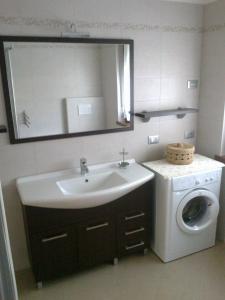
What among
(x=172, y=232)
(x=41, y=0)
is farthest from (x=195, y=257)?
(x=41, y=0)

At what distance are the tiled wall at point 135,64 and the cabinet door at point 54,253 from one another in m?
0.39

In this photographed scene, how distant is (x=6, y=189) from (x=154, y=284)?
4.82 feet

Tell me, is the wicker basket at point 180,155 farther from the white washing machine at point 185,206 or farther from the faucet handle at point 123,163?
the faucet handle at point 123,163

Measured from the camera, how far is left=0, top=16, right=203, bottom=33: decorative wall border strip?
1.93 m

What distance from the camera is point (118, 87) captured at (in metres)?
2.39

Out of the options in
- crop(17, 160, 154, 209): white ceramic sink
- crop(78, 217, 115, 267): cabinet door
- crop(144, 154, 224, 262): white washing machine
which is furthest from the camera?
crop(144, 154, 224, 262): white washing machine

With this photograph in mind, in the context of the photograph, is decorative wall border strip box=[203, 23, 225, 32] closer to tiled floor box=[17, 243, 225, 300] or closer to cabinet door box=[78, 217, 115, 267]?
cabinet door box=[78, 217, 115, 267]

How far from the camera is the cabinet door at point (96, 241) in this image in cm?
211

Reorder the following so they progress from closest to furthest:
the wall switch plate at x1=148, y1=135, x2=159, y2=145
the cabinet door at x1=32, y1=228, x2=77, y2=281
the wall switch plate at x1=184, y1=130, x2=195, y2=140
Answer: the cabinet door at x1=32, y1=228, x2=77, y2=281
the wall switch plate at x1=148, y1=135, x2=159, y2=145
the wall switch plate at x1=184, y1=130, x2=195, y2=140

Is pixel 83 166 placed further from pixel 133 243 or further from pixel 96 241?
pixel 133 243

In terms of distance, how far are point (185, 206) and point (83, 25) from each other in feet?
5.94

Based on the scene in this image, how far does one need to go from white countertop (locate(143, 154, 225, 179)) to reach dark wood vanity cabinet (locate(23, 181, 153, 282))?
0.61ft

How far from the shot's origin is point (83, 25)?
2127 millimetres

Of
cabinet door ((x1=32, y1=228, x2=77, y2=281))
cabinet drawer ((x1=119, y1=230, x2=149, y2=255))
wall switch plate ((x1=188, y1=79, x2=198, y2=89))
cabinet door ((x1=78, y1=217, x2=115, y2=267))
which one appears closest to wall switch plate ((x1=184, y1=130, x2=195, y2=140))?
wall switch plate ((x1=188, y1=79, x2=198, y2=89))
